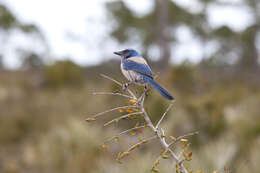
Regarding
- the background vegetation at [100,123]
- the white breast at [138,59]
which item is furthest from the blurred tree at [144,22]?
the white breast at [138,59]

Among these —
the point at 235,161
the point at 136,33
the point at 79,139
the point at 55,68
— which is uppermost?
the point at 235,161

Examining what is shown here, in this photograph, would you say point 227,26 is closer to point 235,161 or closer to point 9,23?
point 9,23

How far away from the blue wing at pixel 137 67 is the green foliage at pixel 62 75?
12.7 m

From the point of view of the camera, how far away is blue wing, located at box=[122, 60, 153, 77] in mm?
2005

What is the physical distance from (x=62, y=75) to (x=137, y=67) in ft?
42.7

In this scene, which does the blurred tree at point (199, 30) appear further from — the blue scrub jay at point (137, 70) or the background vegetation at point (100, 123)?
the blue scrub jay at point (137, 70)

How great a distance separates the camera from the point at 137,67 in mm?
2090

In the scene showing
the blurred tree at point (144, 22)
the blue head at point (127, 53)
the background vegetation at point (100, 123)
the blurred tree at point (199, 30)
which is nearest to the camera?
the blue head at point (127, 53)

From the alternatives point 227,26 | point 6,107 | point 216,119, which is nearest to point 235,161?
point 216,119

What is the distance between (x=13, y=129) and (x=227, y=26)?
70.9 ft

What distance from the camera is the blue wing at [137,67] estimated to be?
2.01m

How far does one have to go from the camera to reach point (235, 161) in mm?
5156

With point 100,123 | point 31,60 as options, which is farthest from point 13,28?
point 100,123

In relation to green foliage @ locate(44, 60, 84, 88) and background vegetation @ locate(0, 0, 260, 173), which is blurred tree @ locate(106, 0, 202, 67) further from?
green foliage @ locate(44, 60, 84, 88)
